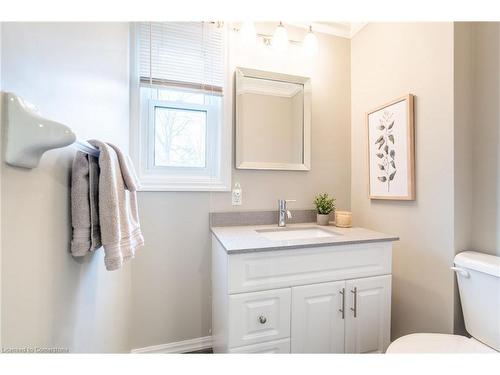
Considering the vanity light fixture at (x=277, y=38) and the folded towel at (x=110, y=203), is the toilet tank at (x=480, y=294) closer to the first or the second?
the folded towel at (x=110, y=203)

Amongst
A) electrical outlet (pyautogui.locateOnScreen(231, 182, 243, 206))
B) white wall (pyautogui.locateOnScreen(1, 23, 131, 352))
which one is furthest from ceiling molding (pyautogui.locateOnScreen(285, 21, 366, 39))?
white wall (pyautogui.locateOnScreen(1, 23, 131, 352))

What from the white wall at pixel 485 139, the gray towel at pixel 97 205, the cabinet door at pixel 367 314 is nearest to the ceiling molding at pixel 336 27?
the white wall at pixel 485 139

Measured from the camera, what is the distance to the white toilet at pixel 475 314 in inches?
33.6

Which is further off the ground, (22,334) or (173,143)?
(173,143)

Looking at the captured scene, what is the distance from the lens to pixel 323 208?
148 centimetres

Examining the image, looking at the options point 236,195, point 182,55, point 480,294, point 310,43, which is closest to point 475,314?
point 480,294

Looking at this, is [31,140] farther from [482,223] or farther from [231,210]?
[482,223]

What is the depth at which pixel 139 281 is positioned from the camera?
4.21ft

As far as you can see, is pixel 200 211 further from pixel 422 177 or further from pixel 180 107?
pixel 422 177

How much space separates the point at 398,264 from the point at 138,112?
185cm

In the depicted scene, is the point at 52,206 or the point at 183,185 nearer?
the point at 52,206

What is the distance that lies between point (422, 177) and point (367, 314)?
2.57 feet

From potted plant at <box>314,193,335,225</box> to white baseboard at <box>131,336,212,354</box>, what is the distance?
1.08 m

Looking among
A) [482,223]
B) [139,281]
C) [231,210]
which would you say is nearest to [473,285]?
[482,223]
